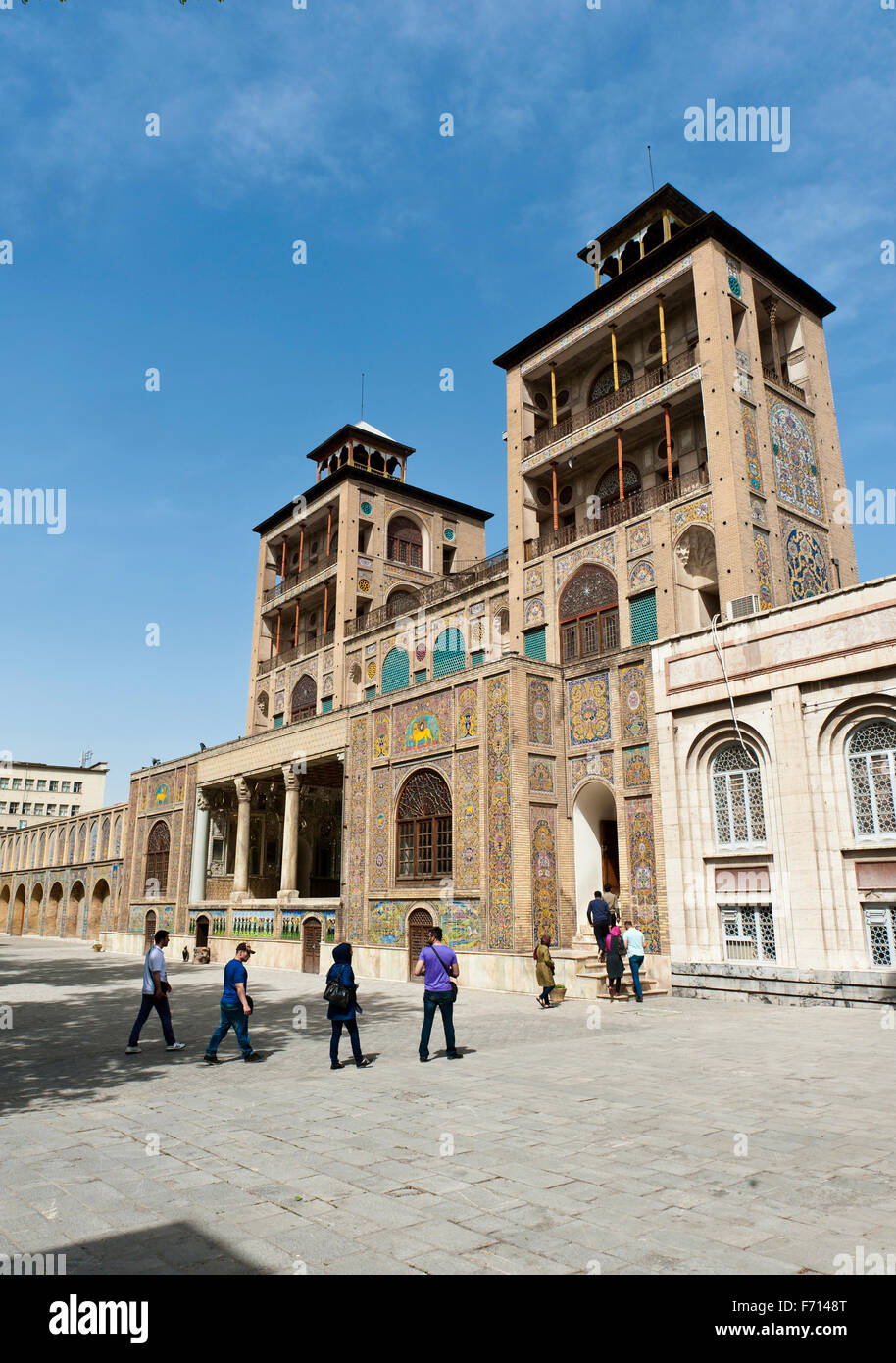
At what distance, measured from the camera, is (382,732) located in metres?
25.8

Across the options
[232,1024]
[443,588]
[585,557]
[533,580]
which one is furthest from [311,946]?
[232,1024]

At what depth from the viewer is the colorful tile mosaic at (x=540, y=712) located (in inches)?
853

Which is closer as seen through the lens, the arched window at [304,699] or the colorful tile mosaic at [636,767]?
the colorful tile mosaic at [636,767]

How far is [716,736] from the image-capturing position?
1834cm

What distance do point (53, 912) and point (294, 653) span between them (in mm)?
27530

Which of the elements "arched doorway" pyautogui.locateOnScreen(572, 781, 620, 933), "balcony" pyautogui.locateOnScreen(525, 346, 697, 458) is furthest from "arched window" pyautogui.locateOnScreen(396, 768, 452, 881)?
"balcony" pyautogui.locateOnScreen(525, 346, 697, 458)

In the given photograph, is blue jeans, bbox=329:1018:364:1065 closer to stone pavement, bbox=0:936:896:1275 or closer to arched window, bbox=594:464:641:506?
stone pavement, bbox=0:936:896:1275

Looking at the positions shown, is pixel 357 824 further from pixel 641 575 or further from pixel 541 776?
pixel 641 575

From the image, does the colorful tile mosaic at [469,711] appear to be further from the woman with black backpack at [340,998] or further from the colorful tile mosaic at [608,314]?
the woman with black backpack at [340,998]

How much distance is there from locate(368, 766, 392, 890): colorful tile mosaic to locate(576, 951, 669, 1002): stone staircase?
24.0ft

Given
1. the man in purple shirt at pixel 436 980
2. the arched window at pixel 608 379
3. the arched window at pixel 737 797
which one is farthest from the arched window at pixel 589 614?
the man in purple shirt at pixel 436 980

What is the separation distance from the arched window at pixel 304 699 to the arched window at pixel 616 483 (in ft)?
52.9

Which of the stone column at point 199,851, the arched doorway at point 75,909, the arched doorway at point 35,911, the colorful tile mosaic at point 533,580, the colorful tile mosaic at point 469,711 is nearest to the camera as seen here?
the colorful tile mosaic at point 469,711
